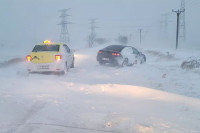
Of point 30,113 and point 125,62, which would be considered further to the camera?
point 125,62

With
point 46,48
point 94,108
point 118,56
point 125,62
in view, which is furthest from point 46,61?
point 94,108

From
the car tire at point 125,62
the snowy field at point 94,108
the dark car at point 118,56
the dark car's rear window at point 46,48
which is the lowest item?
the snowy field at point 94,108

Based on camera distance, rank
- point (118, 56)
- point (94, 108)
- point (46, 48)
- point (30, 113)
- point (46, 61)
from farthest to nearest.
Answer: point (118, 56) < point (46, 48) < point (46, 61) < point (94, 108) < point (30, 113)

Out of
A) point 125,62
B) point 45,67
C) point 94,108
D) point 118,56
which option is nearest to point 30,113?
point 94,108

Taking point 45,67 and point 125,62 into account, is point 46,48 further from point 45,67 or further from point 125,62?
point 125,62

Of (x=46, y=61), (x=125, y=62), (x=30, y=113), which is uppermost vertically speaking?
(x=46, y=61)

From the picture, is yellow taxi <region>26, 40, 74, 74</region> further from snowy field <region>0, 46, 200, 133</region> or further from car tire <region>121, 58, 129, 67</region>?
car tire <region>121, 58, 129, 67</region>

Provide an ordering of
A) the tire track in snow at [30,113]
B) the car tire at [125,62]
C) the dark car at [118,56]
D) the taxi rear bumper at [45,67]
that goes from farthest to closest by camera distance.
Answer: the car tire at [125,62]
the dark car at [118,56]
the taxi rear bumper at [45,67]
the tire track in snow at [30,113]

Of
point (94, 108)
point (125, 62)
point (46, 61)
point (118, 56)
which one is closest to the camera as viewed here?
point (94, 108)

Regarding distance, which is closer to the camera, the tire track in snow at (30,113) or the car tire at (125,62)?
the tire track in snow at (30,113)

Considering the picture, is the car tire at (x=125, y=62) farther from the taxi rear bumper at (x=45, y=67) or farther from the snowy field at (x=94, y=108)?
the snowy field at (x=94, y=108)

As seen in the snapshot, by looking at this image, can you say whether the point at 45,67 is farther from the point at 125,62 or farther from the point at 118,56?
the point at 125,62

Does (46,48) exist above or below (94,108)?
above

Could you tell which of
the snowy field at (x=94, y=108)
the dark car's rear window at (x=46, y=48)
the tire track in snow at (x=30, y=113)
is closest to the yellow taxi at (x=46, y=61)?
the dark car's rear window at (x=46, y=48)
